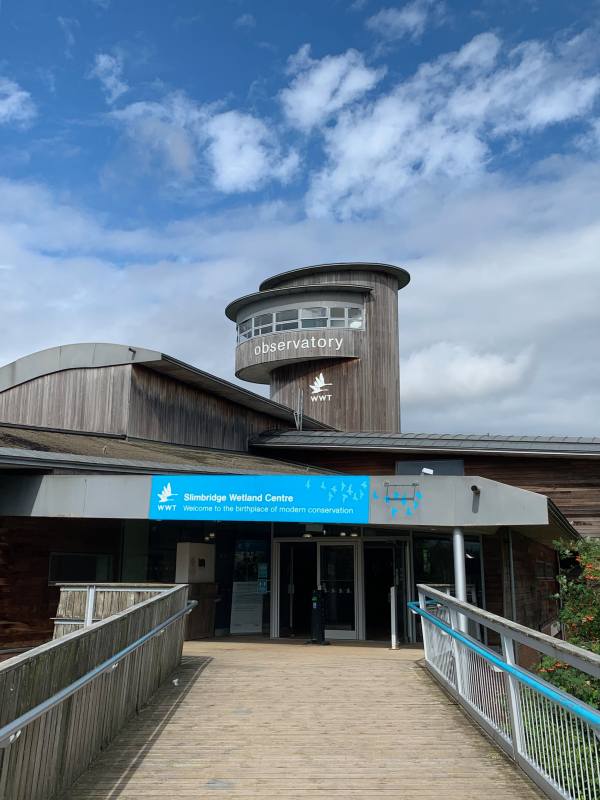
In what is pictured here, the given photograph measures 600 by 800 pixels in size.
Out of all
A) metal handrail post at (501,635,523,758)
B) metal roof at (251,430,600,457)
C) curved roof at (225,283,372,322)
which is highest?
curved roof at (225,283,372,322)

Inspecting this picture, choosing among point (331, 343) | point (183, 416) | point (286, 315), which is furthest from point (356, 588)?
point (286, 315)

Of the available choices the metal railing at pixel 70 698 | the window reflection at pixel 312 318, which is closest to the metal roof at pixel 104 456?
the metal railing at pixel 70 698

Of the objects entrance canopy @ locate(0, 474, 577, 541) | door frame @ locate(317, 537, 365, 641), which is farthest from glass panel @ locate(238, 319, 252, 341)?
entrance canopy @ locate(0, 474, 577, 541)

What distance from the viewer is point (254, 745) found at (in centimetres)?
714

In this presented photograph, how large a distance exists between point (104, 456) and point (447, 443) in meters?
10.9

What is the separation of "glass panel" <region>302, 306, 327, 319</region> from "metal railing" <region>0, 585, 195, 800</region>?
1046 inches

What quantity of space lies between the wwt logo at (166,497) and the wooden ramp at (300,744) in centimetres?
382

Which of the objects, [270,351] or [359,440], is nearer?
[359,440]

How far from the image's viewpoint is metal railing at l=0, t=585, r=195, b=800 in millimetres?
4555

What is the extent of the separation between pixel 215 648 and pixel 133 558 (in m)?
3.71

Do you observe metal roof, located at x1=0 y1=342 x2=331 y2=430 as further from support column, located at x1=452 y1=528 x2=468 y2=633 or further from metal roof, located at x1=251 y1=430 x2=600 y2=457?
support column, located at x1=452 y1=528 x2=468 y2=633

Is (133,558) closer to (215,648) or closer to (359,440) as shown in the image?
(215,648)

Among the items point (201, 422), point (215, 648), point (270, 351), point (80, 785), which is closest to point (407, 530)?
point (215, 648)

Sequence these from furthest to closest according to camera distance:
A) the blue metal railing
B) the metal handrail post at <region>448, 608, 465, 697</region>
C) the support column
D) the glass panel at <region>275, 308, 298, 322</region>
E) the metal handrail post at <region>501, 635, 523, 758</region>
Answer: the glass panel at <region>275, 308, 298, 322</region> < the support column < the metal handrail post at <region>448, 608, 465, 697</region> < the metal handrail post at <region>501, 635, 523, 758</region> < the blue metal railing
